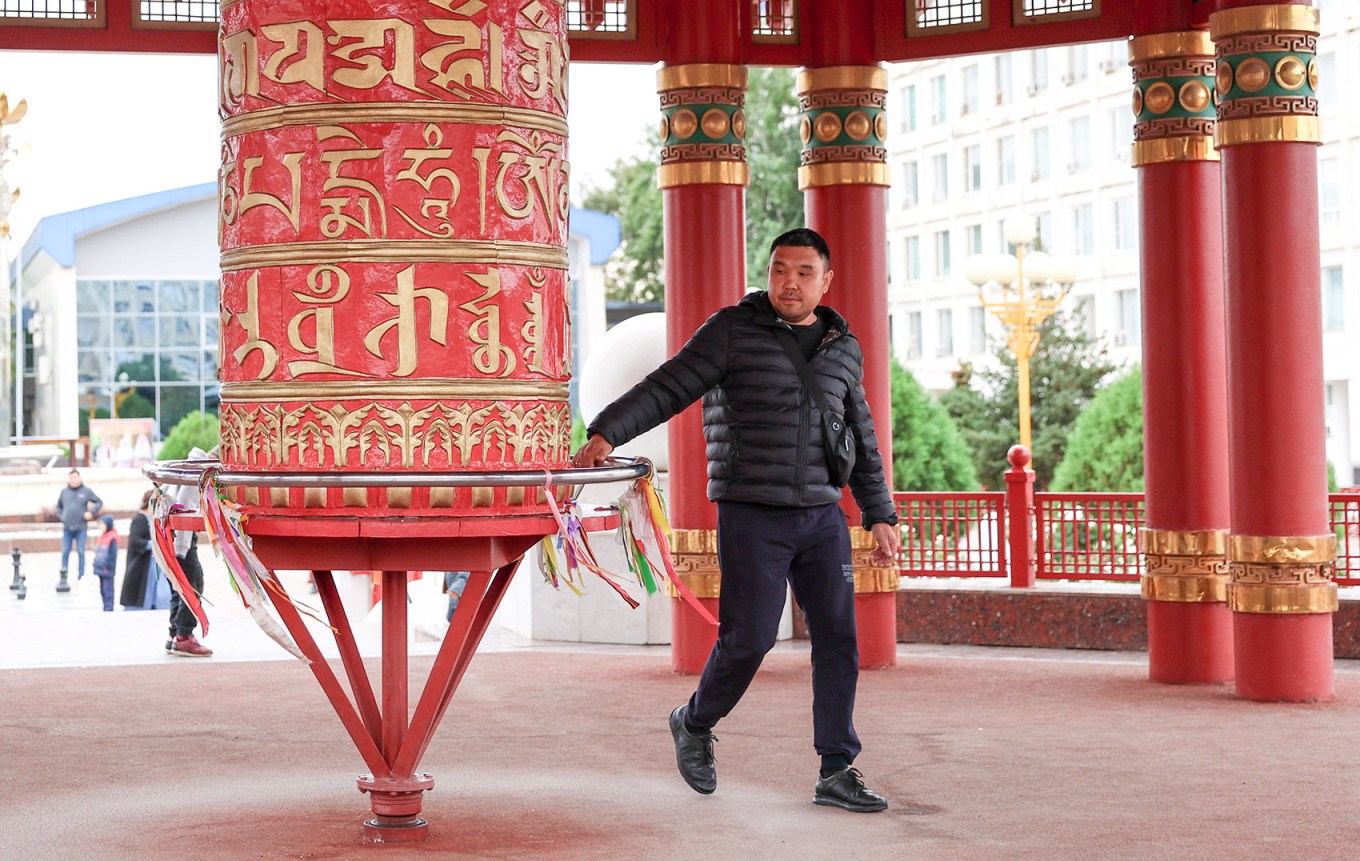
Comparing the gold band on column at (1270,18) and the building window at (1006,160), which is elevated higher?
the building window at (1006,160)

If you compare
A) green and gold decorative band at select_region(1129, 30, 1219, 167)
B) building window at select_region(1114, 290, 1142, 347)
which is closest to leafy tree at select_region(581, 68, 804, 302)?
building window at select_region(1114, 290, 1142, 347)

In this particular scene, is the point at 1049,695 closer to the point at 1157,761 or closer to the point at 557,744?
the point at 1157,761

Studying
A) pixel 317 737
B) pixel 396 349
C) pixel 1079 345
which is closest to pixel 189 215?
pixel 1079 345

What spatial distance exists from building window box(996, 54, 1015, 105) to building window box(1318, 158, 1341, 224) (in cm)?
903

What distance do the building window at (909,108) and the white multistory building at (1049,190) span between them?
0.16 feet

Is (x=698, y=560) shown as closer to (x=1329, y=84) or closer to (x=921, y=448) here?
(x=921, y=448)

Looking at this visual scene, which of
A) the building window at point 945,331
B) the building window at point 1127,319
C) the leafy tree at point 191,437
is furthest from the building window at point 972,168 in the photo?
the leafy tree at point 191,437

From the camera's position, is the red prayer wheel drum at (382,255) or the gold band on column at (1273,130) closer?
the red prayer wheel drum at (382,255)

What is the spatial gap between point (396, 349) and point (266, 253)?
1.54ft

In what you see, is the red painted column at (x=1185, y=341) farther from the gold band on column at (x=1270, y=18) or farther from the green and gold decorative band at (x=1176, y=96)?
the gold band on column at (x=1270, y=18)

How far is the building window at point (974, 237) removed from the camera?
36.2m

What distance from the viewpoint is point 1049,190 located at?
33906mm

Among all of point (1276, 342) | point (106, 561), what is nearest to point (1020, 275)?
point (106, 561)

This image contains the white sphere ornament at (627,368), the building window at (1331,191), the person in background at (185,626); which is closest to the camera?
the person in background at (185,626)
